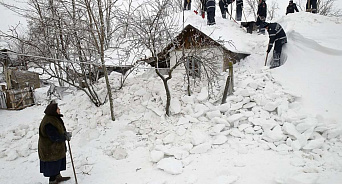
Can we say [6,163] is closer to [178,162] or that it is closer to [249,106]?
[178,162]

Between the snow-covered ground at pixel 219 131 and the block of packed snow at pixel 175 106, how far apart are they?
0.11 ft

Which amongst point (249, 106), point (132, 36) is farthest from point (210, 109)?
point (132, 36)

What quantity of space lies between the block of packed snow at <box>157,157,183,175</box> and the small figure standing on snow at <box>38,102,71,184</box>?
191 cm

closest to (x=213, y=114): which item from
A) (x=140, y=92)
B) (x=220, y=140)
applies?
(x=220, y=140)

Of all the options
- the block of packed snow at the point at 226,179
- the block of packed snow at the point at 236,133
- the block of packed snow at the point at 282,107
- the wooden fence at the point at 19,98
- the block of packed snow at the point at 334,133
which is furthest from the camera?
the wooden fence at the point at 19,98

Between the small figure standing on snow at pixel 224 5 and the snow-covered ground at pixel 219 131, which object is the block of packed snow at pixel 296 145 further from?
the small figure standing on snow at pixel 224 5

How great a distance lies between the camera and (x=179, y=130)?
5.23 m

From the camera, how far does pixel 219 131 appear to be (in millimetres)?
4863

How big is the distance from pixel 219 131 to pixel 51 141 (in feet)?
12.2

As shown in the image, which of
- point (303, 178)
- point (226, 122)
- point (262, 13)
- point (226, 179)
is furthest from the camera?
point (262, 13)

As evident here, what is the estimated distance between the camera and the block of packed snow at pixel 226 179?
3297mm

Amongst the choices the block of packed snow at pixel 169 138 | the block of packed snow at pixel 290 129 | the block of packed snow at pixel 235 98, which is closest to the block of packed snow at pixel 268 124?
the block of packed snow at pixel 290 129

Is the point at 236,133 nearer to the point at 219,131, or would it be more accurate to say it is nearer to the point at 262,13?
the point at 219,131

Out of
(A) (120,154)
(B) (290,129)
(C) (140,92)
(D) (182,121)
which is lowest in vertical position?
(A) (120,154)
